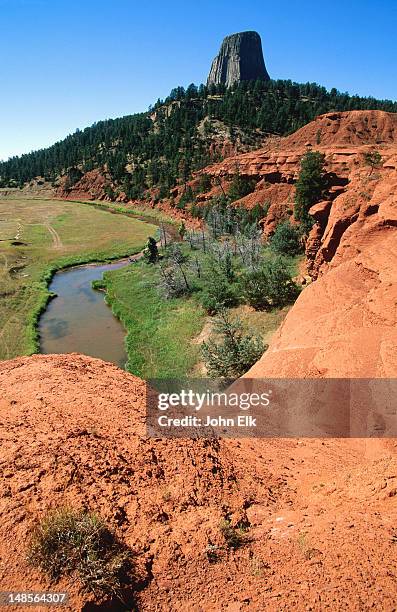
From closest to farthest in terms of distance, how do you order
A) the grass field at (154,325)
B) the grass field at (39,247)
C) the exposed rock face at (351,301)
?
the exposed rock face at (351,301) → the grass field at (154,325) → the grass field at (39,247)

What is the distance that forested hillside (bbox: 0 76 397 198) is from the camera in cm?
10006

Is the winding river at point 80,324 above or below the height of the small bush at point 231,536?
below

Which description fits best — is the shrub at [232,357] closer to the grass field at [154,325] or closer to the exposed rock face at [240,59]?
the grass field at [154,325]

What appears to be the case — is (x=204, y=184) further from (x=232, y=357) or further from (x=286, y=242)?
(x=232, y=357)

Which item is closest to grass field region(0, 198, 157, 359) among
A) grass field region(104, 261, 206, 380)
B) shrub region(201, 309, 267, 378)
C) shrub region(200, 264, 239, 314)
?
grass field region(104, 261, 206, 380)

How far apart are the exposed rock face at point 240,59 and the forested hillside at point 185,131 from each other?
38657 millimetres

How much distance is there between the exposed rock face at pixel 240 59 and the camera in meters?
169

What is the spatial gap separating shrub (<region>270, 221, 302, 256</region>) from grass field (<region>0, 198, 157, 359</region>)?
2558 centimetres

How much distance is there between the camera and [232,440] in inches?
466

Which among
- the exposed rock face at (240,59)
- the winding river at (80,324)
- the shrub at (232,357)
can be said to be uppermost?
the exposed rock face at (240,59)

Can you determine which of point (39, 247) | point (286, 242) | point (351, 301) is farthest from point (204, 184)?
point (351, 301)

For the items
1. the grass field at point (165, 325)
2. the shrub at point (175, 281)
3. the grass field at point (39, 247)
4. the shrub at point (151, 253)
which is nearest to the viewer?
the grass field at point (165, 325)

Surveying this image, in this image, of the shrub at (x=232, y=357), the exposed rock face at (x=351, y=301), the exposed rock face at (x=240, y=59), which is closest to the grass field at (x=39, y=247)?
the shrub at (x=232, y=357)

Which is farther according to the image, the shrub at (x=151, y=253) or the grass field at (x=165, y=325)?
the shrub at (x=151, y=253)
